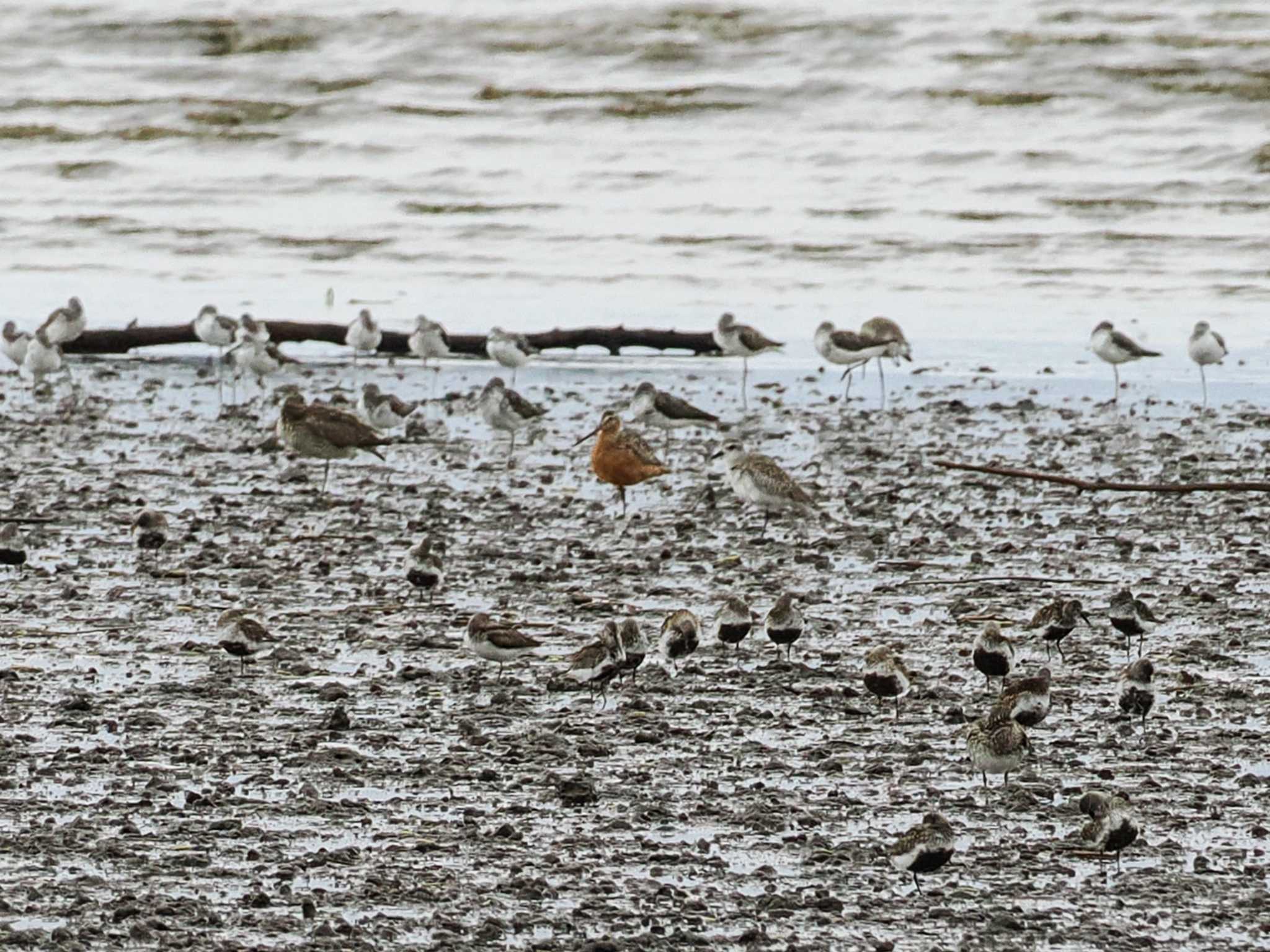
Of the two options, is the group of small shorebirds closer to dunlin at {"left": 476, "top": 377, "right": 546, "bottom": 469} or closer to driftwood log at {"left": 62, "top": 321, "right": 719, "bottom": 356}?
dunlin at {"left": 476, "top": 377, "right": 546, "bottom": 469}

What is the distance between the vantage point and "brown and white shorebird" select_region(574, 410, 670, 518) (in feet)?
47.1

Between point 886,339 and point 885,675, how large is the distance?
10331mm

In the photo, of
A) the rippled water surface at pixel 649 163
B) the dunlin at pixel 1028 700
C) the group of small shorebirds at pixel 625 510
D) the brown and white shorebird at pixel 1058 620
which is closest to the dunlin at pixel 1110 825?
the group of small shorebirds at pixel 625 510

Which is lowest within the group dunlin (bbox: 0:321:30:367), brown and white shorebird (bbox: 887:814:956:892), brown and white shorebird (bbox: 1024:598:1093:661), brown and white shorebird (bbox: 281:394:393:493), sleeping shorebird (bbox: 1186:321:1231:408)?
brown and white shorebird (bbox: 887:814:956:892)

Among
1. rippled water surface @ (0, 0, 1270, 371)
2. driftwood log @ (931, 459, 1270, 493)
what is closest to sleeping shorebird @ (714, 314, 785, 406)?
rippled water surface @ (0, 0, 1270, 371)

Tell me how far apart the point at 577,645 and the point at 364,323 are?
9699 millimetres

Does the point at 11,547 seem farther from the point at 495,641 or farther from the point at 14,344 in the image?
the point at 14,344

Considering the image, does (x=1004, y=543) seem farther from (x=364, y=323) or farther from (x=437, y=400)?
(x=364, y=323)

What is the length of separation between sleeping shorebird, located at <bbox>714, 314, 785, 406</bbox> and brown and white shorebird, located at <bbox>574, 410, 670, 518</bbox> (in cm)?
463

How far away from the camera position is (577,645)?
10594 mm

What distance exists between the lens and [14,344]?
759 inches

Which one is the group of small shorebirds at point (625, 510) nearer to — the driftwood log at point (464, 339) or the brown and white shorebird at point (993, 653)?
the brown and white shorebird at point (993, 653)

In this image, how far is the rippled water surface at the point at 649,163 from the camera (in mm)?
25078

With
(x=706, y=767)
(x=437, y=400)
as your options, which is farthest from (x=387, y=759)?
(x=437, y=400)
